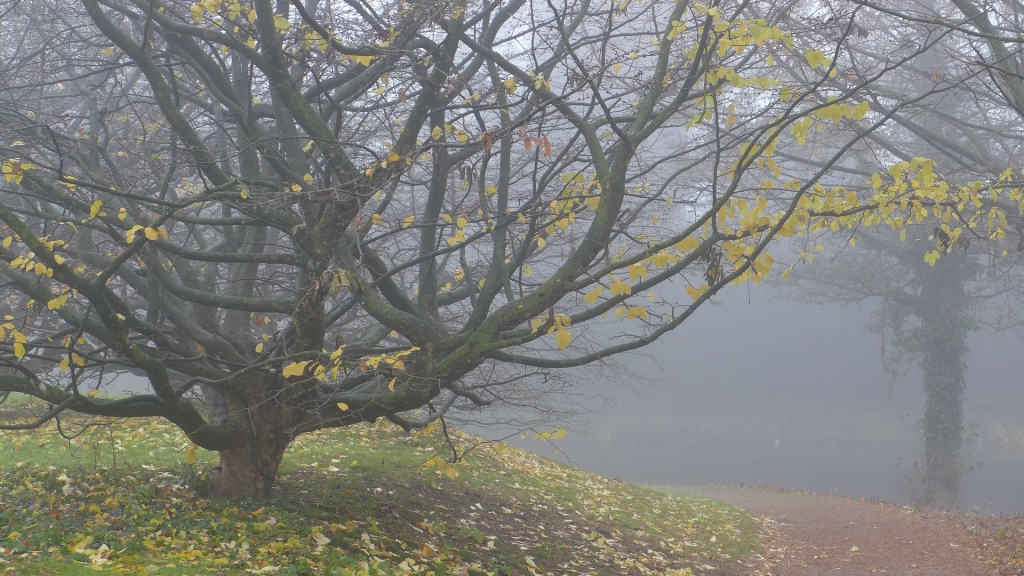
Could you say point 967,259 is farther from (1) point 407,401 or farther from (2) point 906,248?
(1) point 407,401

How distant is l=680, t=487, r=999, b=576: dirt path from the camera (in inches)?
356

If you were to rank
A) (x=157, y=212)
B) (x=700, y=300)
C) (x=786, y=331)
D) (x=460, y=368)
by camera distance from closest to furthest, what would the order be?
(x=700, y=300) < (x=460, y=368) < (x=157, y=212) < (x=786, y=331)

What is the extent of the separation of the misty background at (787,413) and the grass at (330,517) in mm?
4504

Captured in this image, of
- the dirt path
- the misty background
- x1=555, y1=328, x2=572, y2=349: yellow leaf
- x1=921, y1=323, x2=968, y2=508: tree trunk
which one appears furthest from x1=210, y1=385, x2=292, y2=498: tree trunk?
x1=921, y1=323, x2=968, y2=508: tree trunk

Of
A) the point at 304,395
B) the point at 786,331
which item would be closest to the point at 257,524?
the point at 304,395

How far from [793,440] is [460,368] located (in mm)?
30464

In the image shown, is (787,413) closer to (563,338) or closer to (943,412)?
(943,412)

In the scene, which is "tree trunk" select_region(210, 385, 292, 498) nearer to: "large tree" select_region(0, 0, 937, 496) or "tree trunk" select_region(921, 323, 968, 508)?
"large tree" select_region(0, 0, 937, 496)

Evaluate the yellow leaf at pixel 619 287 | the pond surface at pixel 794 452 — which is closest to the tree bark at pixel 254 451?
the yellow leaf at pixel 619 287

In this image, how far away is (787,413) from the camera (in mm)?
38312

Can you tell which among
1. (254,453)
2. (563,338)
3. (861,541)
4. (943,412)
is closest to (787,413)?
(943,412)

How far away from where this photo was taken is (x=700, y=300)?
4.71 meters

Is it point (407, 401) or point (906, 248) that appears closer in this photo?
point (407, 401)

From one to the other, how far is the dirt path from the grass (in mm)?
730
